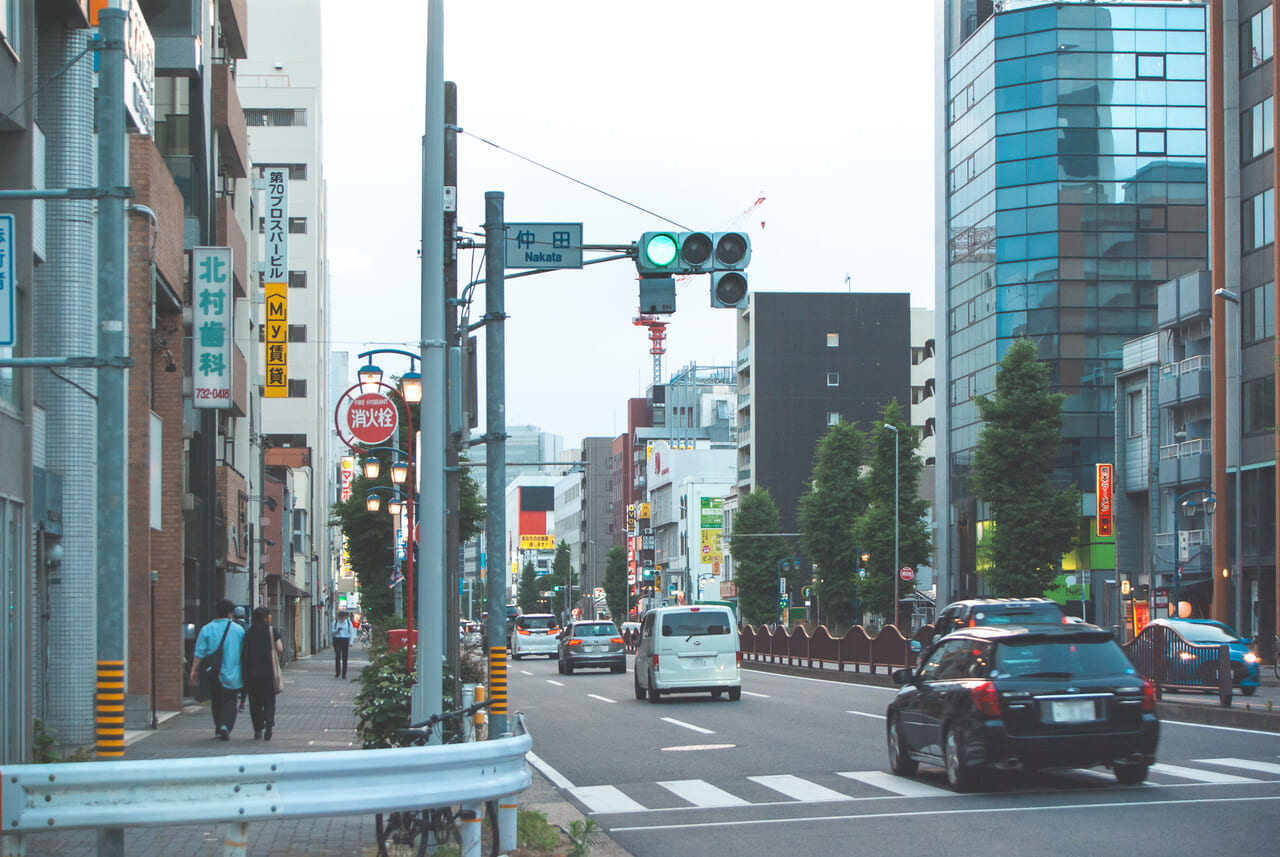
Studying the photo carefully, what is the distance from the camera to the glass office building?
6856 cm

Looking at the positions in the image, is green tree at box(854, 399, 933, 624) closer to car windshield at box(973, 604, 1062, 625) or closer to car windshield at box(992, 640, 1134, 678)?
car windshield at box(973, 604, 1062, 625)

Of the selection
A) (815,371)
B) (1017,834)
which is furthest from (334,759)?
(815,371)

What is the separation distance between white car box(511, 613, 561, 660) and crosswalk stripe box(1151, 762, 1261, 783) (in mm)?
46371

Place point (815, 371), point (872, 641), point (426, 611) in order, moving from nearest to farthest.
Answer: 1. point (426, 611)
2. point (872, 641)
3. point (815, 371)

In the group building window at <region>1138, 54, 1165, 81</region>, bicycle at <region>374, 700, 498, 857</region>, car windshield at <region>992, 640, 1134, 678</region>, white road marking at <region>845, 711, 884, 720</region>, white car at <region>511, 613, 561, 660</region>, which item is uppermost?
building window at <region>1138, 54, 1165, 81</region>

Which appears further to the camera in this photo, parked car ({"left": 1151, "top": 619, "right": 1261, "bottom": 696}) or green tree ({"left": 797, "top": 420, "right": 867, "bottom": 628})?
green tree ({"left": 797, "top": 420, "right": 867, "bottom": 628})

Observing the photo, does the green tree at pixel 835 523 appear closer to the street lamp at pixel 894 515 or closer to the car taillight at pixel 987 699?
the street lamp at pixel 894 515

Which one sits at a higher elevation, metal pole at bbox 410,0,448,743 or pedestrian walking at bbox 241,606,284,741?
metal pole at bbox 410,0,448,743

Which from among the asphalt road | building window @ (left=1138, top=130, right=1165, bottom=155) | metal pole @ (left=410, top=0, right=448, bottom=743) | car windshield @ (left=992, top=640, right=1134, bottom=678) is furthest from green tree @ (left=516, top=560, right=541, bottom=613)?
metal pole @ (left=410, top=0, right=448, bottom=743)

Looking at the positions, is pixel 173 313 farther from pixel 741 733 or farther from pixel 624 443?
pixel 624 443

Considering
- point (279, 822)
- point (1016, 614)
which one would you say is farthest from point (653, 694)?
point (279, 822)

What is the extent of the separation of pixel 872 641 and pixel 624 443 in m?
131

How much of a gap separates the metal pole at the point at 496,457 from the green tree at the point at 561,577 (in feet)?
533

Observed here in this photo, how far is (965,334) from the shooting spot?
242 ft
